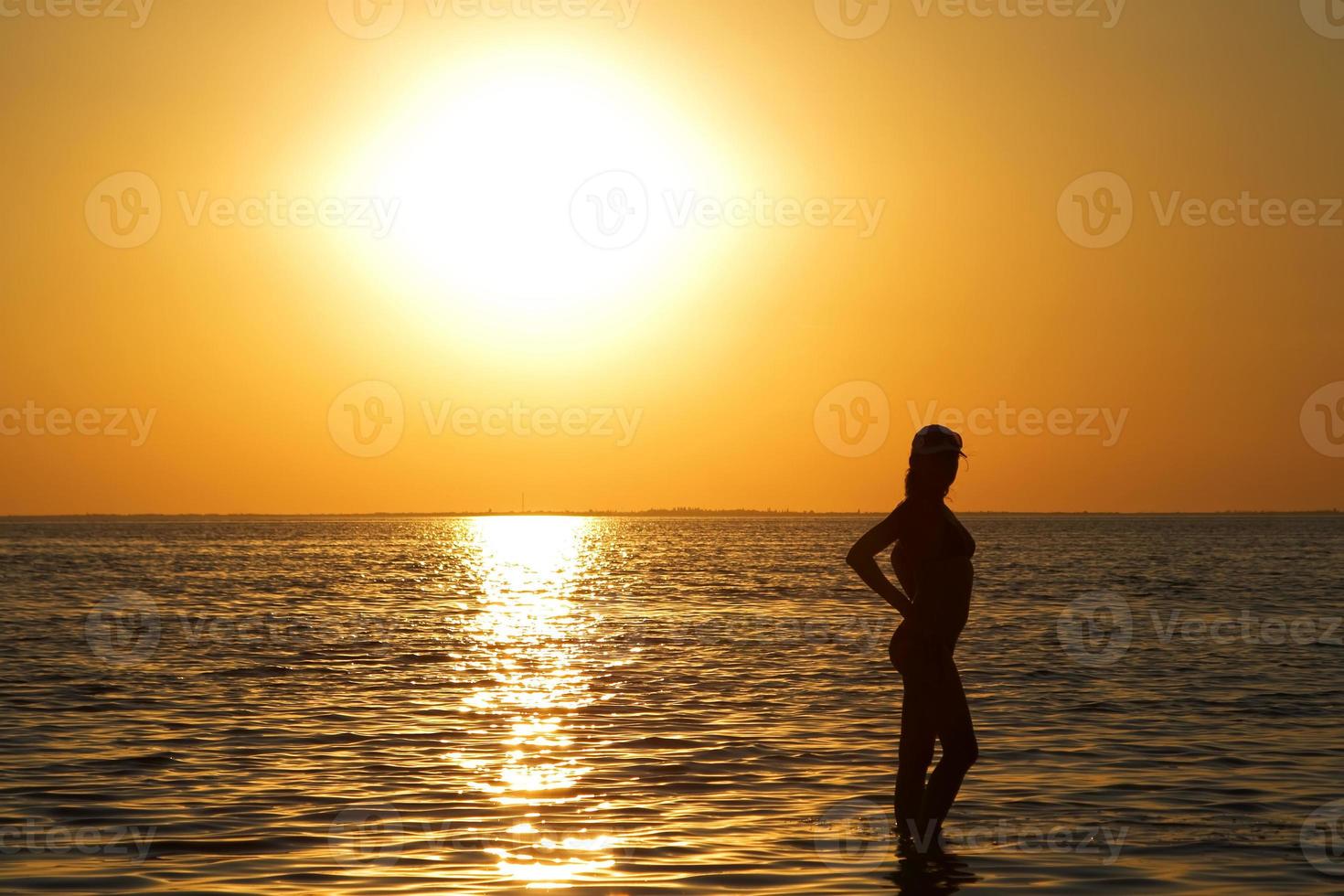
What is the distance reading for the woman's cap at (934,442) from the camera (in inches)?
395

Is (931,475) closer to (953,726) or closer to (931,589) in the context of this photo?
(931,589)

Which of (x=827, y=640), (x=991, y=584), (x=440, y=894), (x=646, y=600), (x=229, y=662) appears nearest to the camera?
(x=440, y=894)

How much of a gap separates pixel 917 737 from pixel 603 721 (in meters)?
8.61

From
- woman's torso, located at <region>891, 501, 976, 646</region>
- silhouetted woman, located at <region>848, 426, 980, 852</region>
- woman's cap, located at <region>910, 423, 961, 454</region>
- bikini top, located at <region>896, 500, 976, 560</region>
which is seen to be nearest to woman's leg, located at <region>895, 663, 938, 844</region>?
silhouetted woman, located at <region>848, 426, 980, 852</region>

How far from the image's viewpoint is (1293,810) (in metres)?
12.8

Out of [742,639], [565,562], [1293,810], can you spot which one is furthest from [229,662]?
[565,562]

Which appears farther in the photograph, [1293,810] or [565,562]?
[565,562]

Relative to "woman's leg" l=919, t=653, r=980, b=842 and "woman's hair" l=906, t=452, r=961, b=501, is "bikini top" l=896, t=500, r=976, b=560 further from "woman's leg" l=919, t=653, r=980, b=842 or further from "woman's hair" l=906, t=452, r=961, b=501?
"woman's leg" l=919, t=653, r=980, b=842

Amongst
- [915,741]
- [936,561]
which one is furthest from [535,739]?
[936,561]

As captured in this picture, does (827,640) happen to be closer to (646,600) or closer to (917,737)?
(646,600)

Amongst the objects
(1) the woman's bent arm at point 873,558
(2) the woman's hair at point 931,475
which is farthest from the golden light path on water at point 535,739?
(2) the woman's hair at point 931,475

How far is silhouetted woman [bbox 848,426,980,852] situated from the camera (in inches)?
394

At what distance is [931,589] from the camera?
33.0 feet

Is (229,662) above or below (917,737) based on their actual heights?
above
